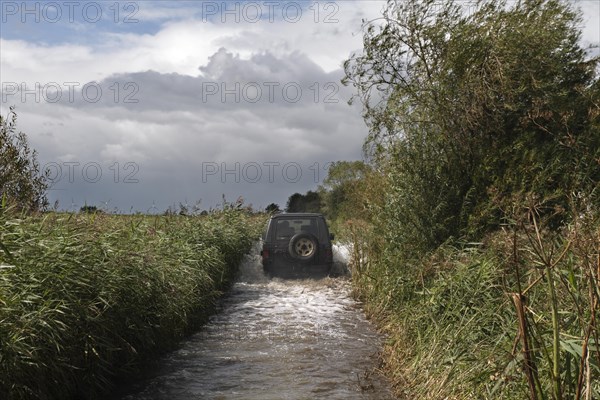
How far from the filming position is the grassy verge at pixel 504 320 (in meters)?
3.69

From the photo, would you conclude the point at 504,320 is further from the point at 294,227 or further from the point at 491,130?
the point at 294,227

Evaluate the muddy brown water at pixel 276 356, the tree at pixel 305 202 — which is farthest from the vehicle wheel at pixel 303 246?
the tree at pixel 305 202

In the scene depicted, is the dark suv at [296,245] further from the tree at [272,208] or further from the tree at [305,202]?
the tree at [305,202]

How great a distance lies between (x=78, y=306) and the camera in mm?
5949

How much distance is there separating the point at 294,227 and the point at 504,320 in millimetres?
10188

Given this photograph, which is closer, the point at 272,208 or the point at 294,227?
the point at 294,227

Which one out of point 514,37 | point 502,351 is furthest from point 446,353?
point 514,37

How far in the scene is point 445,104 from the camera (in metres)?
10.1

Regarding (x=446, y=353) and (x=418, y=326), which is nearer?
(x=446, y=353)

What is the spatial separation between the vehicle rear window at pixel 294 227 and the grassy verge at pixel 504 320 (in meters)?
5.92

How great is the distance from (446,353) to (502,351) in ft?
3.12

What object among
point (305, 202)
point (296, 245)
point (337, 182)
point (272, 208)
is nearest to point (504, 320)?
point (296, 245)

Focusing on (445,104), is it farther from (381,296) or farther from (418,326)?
(418,326)

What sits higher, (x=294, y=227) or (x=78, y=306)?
(x=294, y=227)
